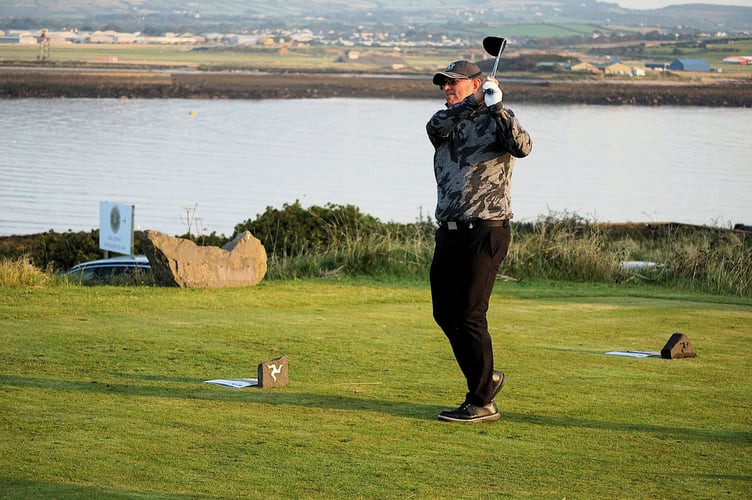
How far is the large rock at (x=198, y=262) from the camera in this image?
1617 cm

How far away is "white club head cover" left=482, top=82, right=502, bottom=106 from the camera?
7867 mm

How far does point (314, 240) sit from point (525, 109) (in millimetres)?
122630

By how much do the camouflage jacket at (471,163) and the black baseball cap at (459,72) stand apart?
0.21m

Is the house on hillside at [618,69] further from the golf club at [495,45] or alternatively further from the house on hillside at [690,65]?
the golf club at [495,45]

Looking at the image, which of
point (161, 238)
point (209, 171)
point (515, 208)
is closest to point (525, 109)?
point (209, 171)

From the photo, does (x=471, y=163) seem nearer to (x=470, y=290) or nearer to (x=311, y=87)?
(x=470, y=290)

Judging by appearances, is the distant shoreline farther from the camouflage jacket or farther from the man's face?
the camouflage jacket

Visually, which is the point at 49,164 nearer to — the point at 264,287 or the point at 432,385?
the point at 264,287

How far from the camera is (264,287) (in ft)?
55.7

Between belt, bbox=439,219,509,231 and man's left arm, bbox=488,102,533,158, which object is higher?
man's left arm, bbox=488,102,533,158

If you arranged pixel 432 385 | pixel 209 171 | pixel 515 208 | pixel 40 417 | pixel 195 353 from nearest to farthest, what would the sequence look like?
pixel 40 417, pixel 432 385, pixel 195 353, pixel 515 208, pixel 209 171

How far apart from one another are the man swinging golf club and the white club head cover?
0.48ft

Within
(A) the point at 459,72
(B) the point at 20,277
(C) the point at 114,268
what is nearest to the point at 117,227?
(C) the point at 114,268

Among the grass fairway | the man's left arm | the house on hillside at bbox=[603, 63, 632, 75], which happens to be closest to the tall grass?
the grass fairway
